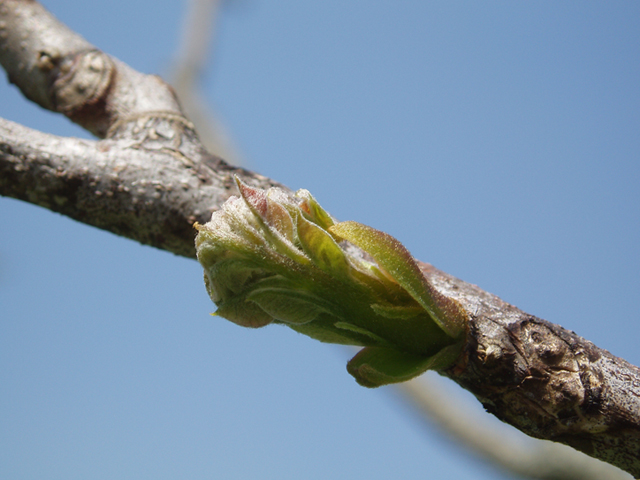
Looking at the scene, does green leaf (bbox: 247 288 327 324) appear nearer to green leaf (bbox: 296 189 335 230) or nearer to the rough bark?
green leaf (bbox: 296 189 335 230)

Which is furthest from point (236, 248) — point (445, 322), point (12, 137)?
point (12, 137)

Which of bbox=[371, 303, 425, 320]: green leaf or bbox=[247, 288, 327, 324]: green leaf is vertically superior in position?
bbox=[371, 303, 425, 320]: green leaf

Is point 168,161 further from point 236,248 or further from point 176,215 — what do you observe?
point 236,248

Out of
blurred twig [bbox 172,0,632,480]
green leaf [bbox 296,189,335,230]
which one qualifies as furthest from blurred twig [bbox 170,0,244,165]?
green leaf [bbox 296,189,335,230]

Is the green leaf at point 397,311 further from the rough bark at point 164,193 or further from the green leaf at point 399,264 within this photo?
the rough bark at point 164,193

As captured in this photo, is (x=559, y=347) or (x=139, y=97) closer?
(x=559, y=347)

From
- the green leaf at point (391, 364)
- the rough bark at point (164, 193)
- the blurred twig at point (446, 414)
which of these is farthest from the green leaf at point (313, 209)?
the blurred twig at point (446, 414)

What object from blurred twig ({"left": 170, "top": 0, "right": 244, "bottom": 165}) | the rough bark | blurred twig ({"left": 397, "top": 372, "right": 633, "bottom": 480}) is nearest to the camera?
the rough bark
